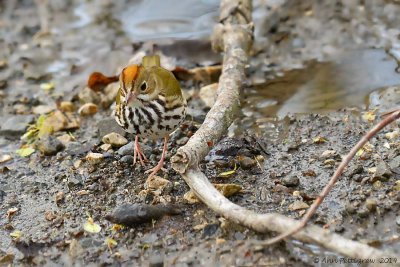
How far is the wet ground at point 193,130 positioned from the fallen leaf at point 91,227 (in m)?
0.01

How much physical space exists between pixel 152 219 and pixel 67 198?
804 millimetres

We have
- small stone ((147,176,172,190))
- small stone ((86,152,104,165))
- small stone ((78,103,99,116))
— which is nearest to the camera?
small stone ((147,176,172,190))

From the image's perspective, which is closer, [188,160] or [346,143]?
[188,160]

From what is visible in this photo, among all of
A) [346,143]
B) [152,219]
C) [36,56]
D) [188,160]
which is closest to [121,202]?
[152,219]

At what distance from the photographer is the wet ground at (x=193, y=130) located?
4156 millimetres

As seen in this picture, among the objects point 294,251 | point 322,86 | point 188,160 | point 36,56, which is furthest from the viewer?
point 36,56

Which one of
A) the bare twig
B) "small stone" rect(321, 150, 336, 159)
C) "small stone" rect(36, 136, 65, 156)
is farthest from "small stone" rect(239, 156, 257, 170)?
"small stone" rect(36, 136, 65, 156)

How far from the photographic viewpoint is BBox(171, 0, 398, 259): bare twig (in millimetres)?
3490

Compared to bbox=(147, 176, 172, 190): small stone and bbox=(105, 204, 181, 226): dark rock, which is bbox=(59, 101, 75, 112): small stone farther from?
bbox=(105, 204, 181, 226): dark rock

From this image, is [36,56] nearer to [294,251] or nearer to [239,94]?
[239,94]

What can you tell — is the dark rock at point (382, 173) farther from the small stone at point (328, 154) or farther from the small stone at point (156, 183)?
the small stone at point (156, 183)

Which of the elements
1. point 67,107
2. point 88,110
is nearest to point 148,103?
point 88,110

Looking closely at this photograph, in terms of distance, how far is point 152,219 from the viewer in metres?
4.30

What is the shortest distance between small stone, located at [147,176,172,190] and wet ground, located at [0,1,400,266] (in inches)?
0.5
